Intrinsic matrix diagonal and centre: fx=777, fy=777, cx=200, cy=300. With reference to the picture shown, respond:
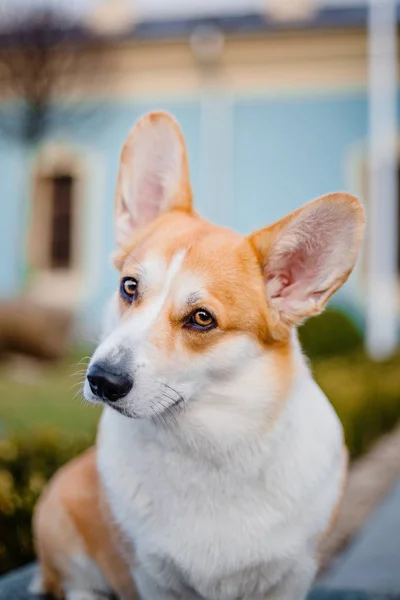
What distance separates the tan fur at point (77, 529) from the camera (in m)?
2.26

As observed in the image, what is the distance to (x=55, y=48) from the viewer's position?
12594mm

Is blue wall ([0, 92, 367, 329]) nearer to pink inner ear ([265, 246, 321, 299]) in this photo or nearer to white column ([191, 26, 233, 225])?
white column ([191, 26, 233, 225])

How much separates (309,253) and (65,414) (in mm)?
5032

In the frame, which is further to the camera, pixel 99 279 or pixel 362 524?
pixel 99 279

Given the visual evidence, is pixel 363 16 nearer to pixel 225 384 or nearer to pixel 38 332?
pixel 38 332

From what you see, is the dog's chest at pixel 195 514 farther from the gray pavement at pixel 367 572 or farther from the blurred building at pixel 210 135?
the blurred building at pixel 210 135

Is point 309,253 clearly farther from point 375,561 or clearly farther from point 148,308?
point 375,561

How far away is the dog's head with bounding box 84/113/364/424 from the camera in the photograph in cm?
184

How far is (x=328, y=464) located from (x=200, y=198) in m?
12.4

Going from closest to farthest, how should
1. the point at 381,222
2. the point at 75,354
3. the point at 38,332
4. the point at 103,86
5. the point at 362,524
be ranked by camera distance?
the point at 362,524 < the point at 38,332 < the point at 75,354 < the point at 381,222 < the point at 103,86

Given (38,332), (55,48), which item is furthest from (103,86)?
(38,332)

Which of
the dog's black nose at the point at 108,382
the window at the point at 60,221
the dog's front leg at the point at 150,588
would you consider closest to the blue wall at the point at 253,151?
the window at the point at 60,221

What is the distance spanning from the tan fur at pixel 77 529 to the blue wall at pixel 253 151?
10907mm

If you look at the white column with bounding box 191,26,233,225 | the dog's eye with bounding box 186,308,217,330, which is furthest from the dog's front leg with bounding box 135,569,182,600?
the white column with bounding box 191,26,233,225
